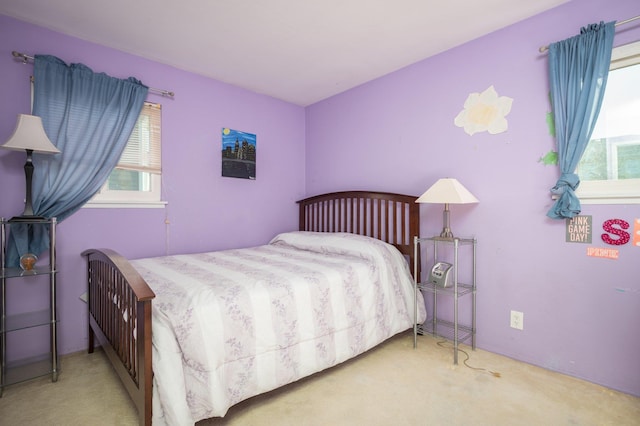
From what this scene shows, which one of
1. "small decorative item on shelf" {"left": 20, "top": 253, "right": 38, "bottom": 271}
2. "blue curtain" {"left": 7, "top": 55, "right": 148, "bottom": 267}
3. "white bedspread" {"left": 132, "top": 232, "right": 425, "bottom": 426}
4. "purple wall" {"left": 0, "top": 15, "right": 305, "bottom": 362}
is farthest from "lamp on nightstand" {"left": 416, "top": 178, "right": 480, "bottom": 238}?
"small decorative item on shelf" {"left": 20, "top": 253, "right": 38, "bottom": 271}

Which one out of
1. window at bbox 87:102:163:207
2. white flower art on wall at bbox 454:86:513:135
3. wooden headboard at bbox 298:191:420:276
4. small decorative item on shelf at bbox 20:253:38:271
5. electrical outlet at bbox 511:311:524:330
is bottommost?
electrical outlet at bbox 511:311:524:330

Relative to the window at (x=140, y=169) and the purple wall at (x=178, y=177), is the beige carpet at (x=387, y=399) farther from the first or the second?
the window at (x=140, y=169)

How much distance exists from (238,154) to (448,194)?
2101 mm

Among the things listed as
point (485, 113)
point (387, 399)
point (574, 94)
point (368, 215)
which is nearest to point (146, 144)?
point (368, 215)

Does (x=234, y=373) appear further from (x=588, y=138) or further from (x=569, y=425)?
(x=588, y=138)

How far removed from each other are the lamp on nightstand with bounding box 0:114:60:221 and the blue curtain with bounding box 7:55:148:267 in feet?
0.54

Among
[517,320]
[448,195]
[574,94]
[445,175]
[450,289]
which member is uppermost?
[574,94]

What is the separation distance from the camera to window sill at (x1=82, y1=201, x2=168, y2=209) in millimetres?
2434

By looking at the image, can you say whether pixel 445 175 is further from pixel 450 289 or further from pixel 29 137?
pixel 29 137

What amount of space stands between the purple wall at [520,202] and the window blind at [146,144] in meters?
2.04

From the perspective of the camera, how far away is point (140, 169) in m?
2.67

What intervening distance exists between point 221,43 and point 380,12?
122cm

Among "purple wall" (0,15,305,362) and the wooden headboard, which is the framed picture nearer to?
"purple wall" (0,15,305,362)

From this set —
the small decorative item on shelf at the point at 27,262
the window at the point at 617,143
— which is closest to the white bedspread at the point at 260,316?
the small decorative item on shelf at the point at 27,262
